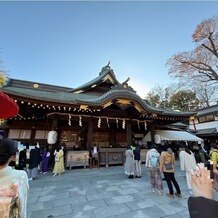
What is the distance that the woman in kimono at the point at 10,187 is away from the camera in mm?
1727

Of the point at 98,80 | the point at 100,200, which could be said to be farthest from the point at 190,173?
the point at 98,80

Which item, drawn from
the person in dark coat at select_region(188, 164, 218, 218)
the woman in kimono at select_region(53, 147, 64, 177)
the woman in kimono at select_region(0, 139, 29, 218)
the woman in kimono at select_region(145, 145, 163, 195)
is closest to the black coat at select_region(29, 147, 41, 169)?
the woman in kimono at select_region(53, 147, 64, 177)

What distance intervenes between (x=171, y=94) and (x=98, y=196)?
36843mm

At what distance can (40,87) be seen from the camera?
16.8m

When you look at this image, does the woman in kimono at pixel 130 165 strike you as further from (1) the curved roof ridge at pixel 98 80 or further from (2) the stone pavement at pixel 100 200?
(1) the curved roof ridge at pixel 98 80

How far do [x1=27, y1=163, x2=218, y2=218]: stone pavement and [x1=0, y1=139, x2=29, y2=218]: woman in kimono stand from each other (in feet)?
9.58

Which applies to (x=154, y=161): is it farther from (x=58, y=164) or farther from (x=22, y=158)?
(x=22, y=158)

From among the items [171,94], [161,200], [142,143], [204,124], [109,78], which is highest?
[171,94]

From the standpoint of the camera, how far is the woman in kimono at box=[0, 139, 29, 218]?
1.73 metres

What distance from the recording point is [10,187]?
1.83m

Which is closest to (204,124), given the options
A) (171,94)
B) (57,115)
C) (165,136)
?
(171,94)

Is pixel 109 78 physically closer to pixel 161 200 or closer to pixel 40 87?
pixel 40 87

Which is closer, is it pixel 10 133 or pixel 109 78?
pixel 10 133

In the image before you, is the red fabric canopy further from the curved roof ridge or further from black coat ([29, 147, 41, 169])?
the curved roof ridge
